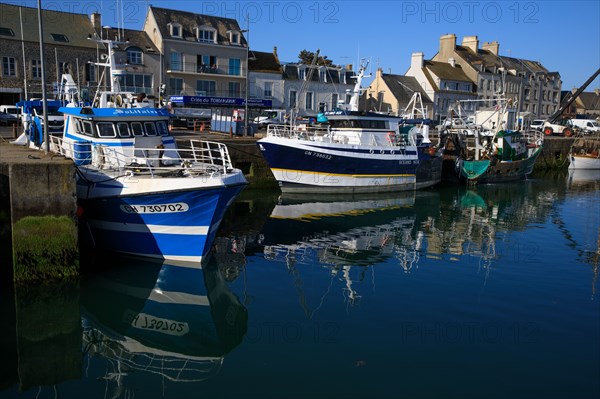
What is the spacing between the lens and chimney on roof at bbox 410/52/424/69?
60688 millimetres

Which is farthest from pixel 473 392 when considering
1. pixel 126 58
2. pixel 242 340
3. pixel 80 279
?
pixel 126 58

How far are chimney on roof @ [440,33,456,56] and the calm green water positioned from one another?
5298 cm

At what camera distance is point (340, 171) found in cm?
2572

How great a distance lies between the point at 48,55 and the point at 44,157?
31486 mm

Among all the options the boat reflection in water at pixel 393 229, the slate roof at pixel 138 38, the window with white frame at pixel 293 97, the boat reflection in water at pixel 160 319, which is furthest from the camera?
the window with white frame at pixel 293 97

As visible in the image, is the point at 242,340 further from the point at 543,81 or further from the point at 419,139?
the point at 543,81

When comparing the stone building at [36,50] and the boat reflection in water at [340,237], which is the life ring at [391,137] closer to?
the boat reflection in water at [340,237]

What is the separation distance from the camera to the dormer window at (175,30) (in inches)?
1747

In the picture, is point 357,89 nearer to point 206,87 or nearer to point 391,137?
point 391,137

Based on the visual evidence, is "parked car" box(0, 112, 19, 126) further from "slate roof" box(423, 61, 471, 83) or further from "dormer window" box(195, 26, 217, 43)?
"slate roof" box(423, 61, 471, 83)

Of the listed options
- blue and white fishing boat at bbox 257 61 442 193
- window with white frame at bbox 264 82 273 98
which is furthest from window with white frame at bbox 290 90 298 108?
blue and white fishing boat at bbox 257 61 442 193

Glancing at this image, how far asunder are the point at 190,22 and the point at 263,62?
7608mm

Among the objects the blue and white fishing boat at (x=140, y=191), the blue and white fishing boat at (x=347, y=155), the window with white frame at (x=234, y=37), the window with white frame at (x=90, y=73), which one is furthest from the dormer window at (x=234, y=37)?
the blue and white fishing boat at (x=140, y=191)

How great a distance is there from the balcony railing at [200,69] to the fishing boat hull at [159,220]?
3319cm
